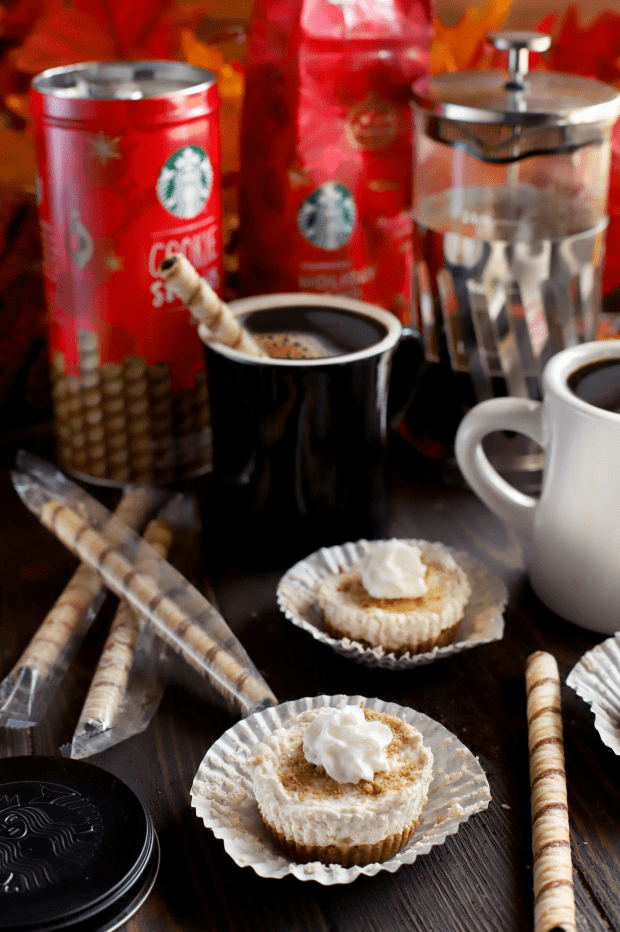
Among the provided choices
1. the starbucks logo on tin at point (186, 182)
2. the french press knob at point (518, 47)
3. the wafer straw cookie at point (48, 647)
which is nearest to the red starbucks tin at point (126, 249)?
the starbucks logo on tin at point (186, 182)

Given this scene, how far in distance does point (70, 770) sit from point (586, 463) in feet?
1.15

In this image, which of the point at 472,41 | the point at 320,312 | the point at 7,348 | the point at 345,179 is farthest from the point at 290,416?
the point at 472,41

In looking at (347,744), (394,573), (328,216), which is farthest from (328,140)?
(347,744)

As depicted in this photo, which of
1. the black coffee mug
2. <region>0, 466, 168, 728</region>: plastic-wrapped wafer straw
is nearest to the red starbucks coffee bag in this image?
the black coffee mug

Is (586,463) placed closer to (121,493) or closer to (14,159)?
(121,493)

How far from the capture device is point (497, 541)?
0.74m

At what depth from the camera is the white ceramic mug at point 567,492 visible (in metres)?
0.58

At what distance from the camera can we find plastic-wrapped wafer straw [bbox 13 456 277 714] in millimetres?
571

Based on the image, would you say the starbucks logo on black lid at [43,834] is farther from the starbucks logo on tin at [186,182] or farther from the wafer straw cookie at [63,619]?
the starbucks logo on tin at [186,182]

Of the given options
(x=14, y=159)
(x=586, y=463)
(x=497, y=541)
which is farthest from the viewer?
(x=14, y=159)

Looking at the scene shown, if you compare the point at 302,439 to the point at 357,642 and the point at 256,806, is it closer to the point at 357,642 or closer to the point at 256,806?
the point at 357,642

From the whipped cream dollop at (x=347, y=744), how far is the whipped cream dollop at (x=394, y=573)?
12cm

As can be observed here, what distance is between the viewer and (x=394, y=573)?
1.96 ft

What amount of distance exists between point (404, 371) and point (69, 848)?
46cm
